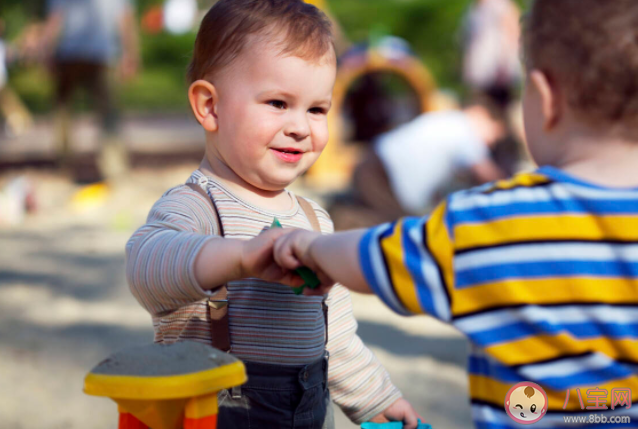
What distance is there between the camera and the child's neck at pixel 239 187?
152cm

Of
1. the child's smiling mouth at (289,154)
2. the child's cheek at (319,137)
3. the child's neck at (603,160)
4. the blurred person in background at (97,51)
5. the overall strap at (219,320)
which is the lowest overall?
the overall strap at (219,320)

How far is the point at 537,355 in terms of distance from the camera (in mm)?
1000

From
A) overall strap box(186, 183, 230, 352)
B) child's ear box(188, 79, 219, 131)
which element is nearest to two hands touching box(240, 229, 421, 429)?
overall strap box(186, 183, 230, 352)

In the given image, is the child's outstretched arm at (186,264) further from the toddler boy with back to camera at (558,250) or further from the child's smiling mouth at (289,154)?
the child's smiling mouth at (289,154)

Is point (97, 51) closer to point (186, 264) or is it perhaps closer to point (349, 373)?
point (349, 373)

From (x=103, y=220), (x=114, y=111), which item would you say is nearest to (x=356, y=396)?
(x=103, y=220)

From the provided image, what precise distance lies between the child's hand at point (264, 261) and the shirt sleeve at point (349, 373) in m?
0.42

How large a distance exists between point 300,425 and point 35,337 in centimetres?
243

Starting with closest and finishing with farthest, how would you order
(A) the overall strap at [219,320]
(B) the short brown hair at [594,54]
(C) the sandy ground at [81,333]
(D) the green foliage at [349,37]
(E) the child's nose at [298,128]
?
(B) the short brown hair at [594,54], (A) the overall strap at [219,320], (E) the child's nose at [298,128], (C) the sandy ground at [81,333], (D) the green foliage at [349,37]

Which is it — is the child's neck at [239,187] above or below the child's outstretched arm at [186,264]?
above

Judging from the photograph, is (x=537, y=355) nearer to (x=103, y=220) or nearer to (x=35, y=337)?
(x=35, y=337)

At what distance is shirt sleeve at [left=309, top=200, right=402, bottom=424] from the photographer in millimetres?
1595

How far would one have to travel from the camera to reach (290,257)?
112 centimetres

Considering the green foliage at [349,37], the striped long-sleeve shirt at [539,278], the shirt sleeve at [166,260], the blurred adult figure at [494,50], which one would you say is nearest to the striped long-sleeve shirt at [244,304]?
the shirt sleeve at [166,260]
